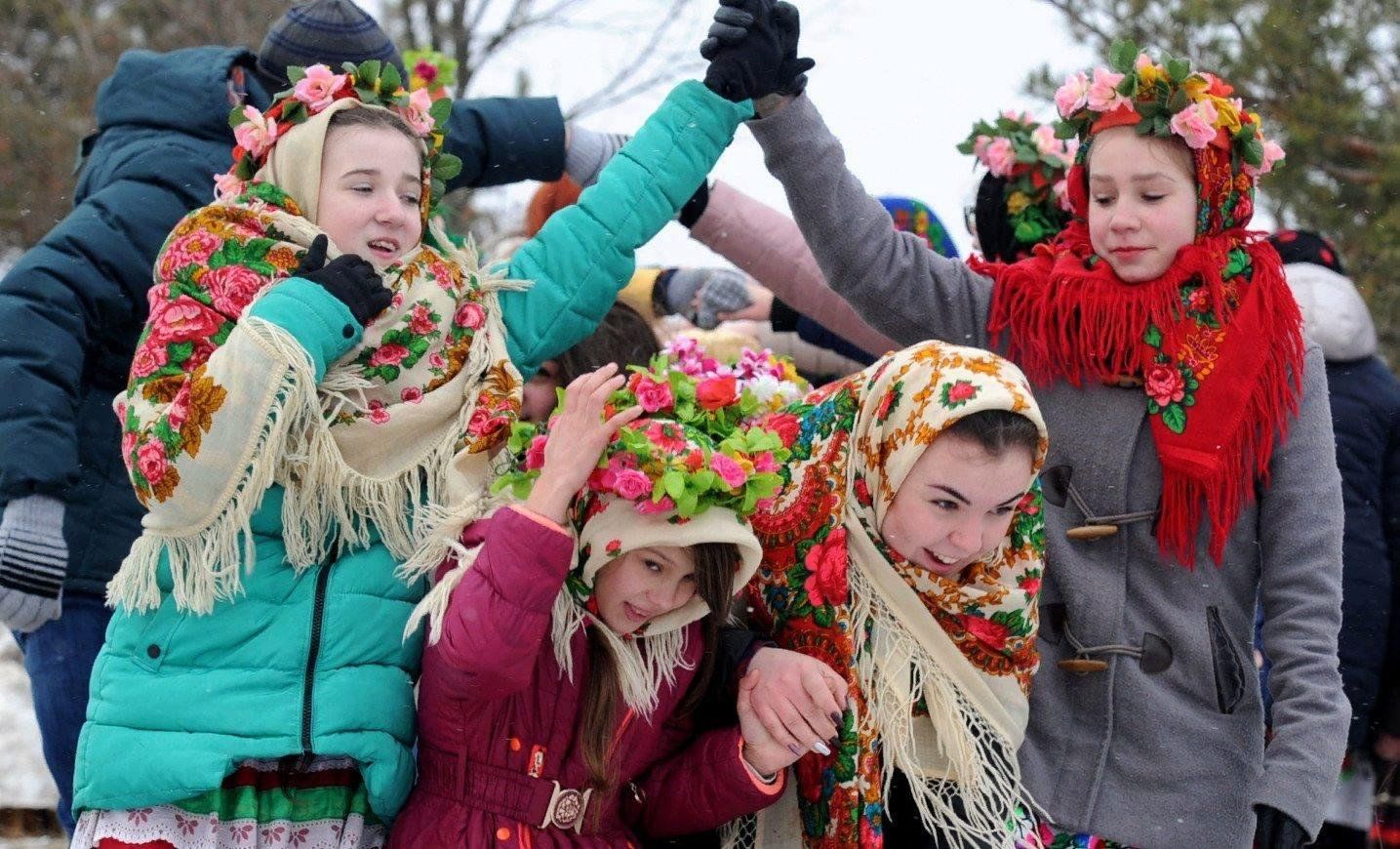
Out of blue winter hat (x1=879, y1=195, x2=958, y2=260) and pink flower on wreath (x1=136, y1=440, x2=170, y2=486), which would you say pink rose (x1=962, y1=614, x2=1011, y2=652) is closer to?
pink flower on wreath (x1=136, y1=440, x2=170, y2=486)

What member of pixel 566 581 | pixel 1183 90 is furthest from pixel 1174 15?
pixel 566 581

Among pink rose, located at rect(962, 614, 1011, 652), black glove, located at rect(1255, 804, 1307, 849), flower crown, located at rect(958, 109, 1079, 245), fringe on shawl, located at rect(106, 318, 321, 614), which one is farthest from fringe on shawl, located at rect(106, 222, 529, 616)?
flower crown, located at rect(958, 109, 1079, 245)

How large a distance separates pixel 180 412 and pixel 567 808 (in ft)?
2.94

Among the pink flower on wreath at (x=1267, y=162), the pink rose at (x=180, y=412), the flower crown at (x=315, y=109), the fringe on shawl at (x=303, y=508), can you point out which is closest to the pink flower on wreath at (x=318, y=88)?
the flower crown at (x=315, y=109)

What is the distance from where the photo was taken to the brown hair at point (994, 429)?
2727 mm

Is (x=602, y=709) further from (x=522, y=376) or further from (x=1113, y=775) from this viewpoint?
(x=1113, y=775)

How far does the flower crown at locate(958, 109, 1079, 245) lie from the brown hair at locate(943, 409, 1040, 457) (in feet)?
3.86

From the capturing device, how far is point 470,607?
2439 millimetres

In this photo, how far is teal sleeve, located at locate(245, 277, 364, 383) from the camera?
A: 8.12 feet

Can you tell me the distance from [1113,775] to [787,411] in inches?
36.0

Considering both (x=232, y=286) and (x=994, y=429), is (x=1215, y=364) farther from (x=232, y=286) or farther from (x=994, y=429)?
(x=232, y=286)

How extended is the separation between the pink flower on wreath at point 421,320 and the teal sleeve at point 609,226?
0.20m

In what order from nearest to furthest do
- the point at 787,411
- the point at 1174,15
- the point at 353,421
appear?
the point at 353,421 → the point at 787,411 → the point at 1174,15

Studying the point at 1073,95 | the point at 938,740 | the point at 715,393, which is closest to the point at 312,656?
the point at 715,393
